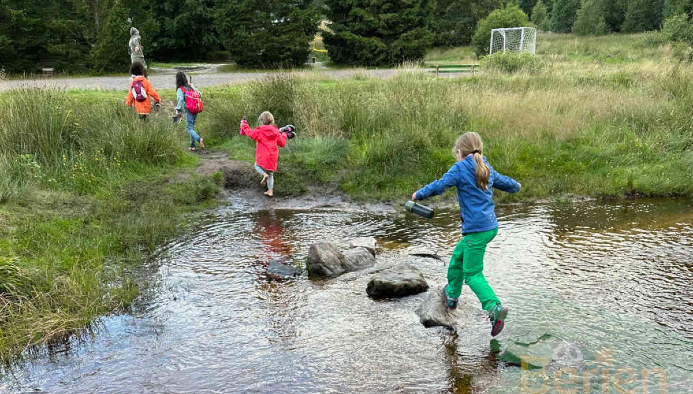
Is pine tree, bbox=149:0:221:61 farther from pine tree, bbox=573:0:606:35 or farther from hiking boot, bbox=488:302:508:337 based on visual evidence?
pine tree, bbox=573:0:606:35

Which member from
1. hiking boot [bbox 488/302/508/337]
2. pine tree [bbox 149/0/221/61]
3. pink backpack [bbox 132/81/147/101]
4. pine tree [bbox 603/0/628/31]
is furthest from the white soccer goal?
pine tree [bbox 603/0/628/31]

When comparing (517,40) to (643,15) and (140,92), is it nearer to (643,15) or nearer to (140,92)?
(140,92)

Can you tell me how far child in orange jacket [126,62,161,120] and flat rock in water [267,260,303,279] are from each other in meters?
6.15

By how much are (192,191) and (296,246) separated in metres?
3.08

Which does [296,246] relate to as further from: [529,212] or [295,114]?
[295,114]

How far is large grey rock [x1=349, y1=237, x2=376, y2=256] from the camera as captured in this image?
24.5 ft

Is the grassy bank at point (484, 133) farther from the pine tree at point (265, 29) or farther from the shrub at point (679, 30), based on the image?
the shrub at point (679, 30)

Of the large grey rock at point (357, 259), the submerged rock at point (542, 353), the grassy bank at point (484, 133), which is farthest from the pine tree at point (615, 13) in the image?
the submerged rock at point (542, 353)

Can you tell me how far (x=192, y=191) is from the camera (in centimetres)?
1003

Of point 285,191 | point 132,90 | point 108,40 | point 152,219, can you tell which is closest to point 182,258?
point 152,219

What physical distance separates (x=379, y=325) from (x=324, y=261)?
4.84ft

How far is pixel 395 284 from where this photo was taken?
6137mm

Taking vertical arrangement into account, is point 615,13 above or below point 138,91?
above

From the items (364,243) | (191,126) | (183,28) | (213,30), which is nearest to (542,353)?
(364,243)
